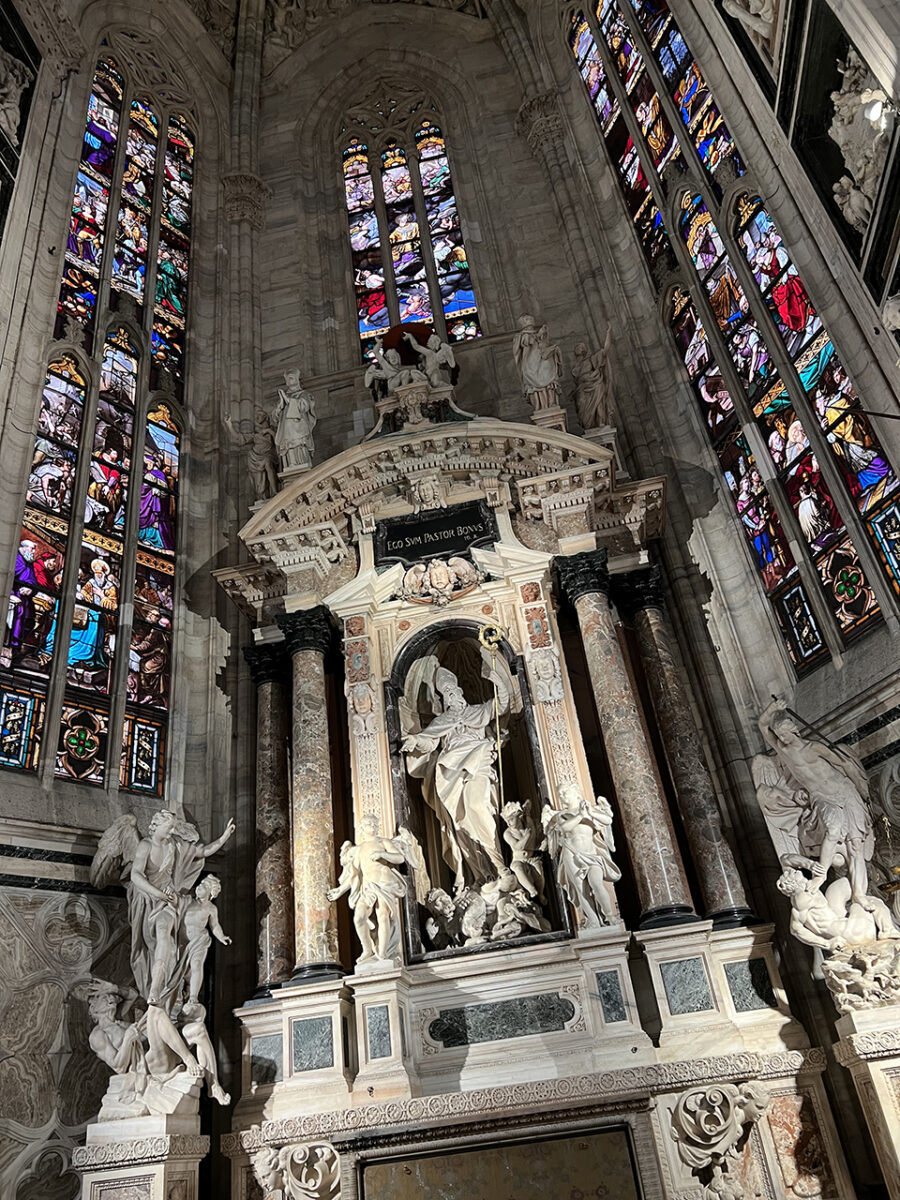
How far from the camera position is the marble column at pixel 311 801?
799 centimetres

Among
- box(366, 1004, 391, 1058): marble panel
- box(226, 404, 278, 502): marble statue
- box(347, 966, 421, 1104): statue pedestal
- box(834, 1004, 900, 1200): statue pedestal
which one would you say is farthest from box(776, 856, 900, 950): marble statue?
box(226, 404, 278, 502): marble statue

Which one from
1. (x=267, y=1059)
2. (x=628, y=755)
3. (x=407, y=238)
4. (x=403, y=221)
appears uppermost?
(x=403, y=221)

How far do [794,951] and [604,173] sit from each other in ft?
34.6

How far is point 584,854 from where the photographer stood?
25.2 ft

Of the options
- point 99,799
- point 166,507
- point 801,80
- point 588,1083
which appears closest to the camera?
point 588,1083

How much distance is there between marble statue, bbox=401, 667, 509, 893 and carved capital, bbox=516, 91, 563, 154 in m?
9.31

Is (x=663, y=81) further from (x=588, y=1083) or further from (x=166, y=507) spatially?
(x=588, y=1083)

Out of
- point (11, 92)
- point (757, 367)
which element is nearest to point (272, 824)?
point (757, 367)

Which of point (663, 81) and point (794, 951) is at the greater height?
point (663, 81)

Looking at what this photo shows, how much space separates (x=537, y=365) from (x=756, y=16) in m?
3.74

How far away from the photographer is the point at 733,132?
961 cm

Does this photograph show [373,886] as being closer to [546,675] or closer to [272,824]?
[272,824]

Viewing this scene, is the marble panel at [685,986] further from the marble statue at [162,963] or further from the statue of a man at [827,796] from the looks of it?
the marble statue at [162,963]

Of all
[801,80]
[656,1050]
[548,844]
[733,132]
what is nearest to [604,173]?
[733,132]
